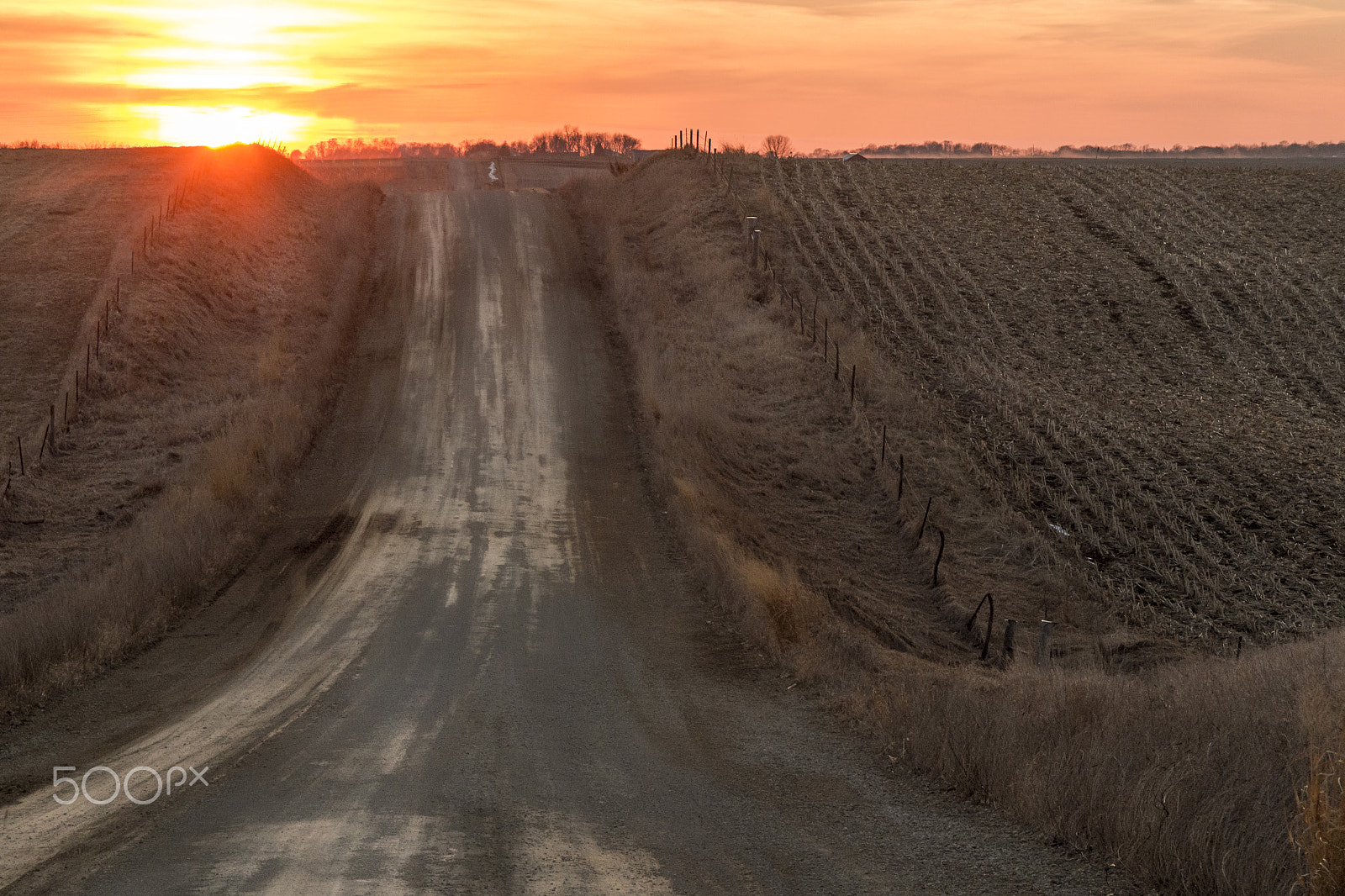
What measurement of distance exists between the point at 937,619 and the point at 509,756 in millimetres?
8014

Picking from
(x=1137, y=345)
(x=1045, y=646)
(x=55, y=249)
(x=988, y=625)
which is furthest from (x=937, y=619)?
(x=55, y=249)

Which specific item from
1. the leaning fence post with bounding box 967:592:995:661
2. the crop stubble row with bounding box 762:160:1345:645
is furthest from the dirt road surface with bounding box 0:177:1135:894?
the crop stubble row with bounding box 762:160:1345:645

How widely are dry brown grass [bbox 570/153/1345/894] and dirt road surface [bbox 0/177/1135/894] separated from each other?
0.47 meters

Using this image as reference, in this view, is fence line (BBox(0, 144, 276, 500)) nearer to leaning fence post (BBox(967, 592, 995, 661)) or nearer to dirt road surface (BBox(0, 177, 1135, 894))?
dirt road surface (BBox(0, 177, 1135, 894))

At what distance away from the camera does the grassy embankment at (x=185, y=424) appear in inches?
446

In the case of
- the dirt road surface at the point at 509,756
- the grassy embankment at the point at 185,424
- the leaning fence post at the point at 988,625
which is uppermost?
the grassy embankment at the point at 185,424

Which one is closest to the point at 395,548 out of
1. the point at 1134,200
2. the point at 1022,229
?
the point at 1022,229

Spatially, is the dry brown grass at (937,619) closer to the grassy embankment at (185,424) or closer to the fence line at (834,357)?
the fence line at (834,357)

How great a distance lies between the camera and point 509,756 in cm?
813

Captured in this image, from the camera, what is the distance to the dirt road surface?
20.2ft

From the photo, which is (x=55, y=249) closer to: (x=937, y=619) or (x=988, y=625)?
(x=937, y=619)

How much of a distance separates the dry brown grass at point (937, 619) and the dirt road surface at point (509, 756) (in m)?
0.47

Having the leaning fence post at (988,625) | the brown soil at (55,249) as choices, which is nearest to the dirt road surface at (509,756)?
the leaning fence post at (988,625)

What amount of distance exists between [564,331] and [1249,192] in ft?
110
